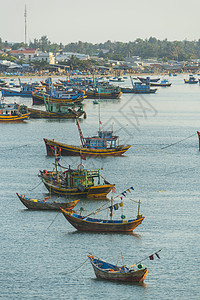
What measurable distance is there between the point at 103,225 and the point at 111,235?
106 centimetres

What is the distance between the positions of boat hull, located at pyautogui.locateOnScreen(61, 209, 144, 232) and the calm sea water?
2.01 feet

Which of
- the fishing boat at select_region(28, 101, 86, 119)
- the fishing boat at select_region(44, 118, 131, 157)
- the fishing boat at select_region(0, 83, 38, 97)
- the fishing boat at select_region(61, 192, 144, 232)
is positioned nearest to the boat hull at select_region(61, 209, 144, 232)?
the fishing boat at select_region(61, 192, 144, 232)

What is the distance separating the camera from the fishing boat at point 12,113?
399ft

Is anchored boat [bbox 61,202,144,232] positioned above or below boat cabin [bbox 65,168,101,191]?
below

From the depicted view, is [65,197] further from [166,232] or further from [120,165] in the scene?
[120,165]

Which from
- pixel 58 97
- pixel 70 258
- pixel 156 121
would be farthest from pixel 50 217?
pixel 58 97

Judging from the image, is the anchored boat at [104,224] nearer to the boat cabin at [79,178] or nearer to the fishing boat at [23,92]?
the boat cabin at [79,178]

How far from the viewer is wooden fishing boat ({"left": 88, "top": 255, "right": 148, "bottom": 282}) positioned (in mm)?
40969

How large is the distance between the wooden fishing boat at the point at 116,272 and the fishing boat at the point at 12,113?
81996 millimetres

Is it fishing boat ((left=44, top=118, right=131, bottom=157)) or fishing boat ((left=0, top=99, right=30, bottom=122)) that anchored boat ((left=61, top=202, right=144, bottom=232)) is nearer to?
fishing boat ((left=44, top=118, right=131, bottom=157))

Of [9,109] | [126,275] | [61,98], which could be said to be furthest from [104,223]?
[61,98]

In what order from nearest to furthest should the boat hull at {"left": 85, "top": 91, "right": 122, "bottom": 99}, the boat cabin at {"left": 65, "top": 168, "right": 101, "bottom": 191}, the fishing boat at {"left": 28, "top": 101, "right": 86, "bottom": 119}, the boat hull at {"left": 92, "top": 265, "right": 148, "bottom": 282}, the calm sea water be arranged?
1. the boat hull at {"left": 92, "top": 265, "right": 148, "bottom": 282}
2. the calm sea water
3. the boat cabin at {"left": 65, "top": 168, "right": 101, "bottom": 191}
4. the fishing boat at {"left": 28, "top": 101, "right": 86, "bottom": 119}
5. the boat hull at {"left": 85, "top": 91, "right": 122, "bottom": 99}

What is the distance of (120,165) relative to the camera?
7806 cm

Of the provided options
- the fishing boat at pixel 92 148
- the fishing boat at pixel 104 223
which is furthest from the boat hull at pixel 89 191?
the fishing boat at pixel 92 148
